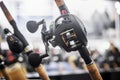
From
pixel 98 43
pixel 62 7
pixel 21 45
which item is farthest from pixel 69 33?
pixel 98 43

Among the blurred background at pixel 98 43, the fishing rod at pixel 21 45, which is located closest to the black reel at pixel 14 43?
the fishing rod at pixel 21 45

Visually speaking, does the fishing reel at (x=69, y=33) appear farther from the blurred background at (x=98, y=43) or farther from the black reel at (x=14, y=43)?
the blurred background at (x=98, y=43)

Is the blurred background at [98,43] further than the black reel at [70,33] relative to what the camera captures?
Yes

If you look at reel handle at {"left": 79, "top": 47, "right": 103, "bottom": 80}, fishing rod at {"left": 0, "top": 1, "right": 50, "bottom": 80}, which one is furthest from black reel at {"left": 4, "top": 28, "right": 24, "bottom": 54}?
reel handle at {"left": 79, "top": 47, "right": 103, "bottom": 80}

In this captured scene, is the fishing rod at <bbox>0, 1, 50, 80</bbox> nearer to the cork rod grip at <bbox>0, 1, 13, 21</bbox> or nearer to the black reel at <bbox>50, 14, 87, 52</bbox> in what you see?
the cork rod grip at <bbox>0, 1, 13, 21</bbox>

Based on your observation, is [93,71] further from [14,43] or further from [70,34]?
[14,43]

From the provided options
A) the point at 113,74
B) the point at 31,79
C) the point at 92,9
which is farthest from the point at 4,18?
the point at 113,74

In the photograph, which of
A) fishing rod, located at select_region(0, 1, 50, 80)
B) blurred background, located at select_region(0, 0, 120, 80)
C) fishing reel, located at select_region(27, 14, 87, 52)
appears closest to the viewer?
fishing reel, located at select_region(27, 14, 87, 52)

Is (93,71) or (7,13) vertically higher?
(7,13)

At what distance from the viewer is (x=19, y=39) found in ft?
5.11

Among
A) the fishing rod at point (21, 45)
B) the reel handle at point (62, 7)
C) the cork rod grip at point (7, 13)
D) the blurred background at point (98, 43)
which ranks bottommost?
the blurred background at point (98, 43)

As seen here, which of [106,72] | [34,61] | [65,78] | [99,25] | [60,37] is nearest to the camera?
[60,37]

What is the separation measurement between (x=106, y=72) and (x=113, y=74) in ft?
0.51

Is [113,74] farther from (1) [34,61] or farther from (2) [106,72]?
(1) [34,61]
